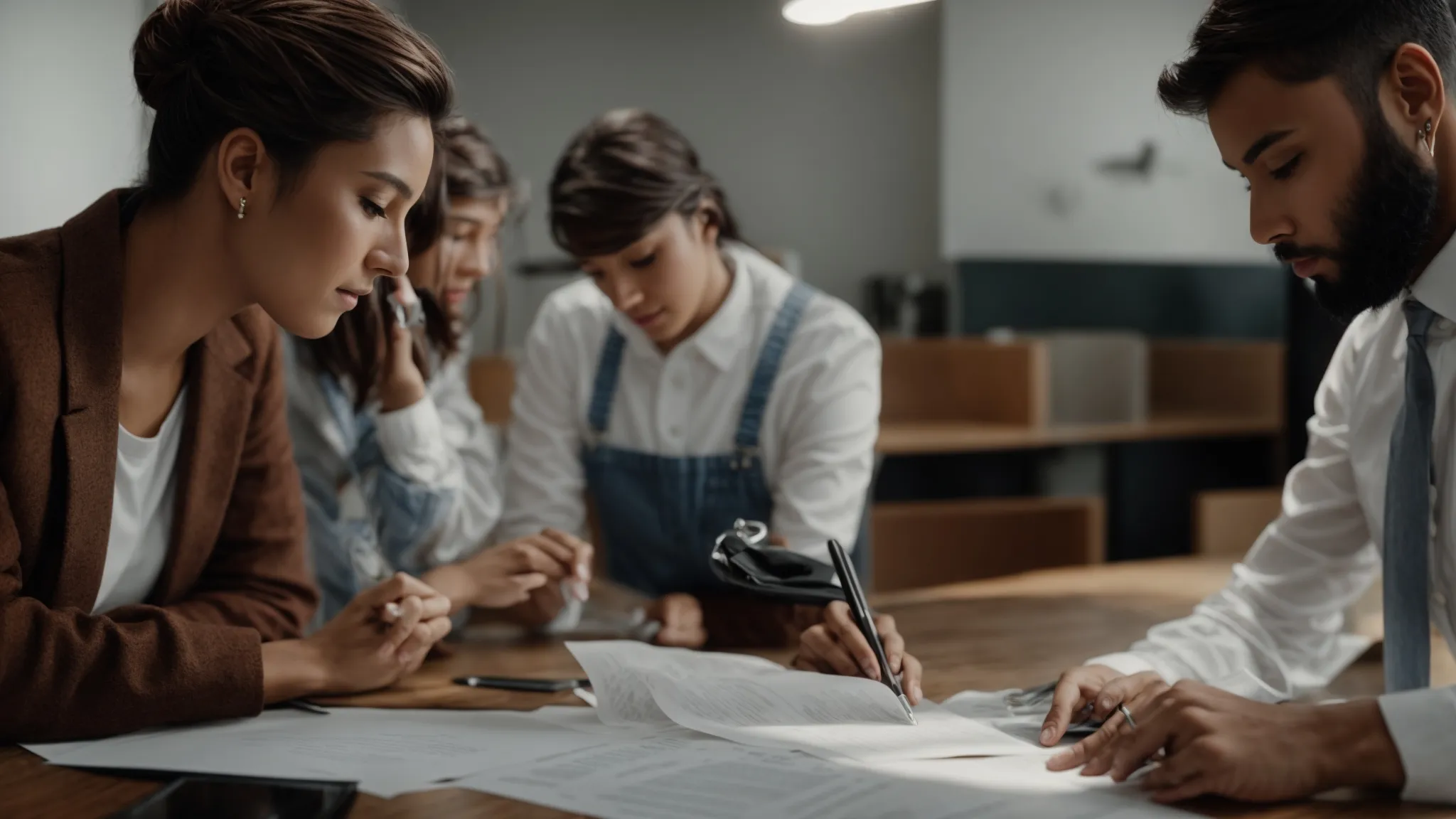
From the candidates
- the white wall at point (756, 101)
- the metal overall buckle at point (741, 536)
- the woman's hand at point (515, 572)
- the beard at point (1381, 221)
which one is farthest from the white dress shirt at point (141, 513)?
the white wall at point (756, 101)

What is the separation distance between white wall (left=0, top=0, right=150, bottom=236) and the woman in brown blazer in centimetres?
50

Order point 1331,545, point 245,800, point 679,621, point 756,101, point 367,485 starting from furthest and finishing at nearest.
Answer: point 756,101 → point 367,485 → point 679,621 → point 1331,545 → point 245,800

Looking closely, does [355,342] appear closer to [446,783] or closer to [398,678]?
[398,678]

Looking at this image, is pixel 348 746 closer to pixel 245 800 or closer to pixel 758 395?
pixel 245 800

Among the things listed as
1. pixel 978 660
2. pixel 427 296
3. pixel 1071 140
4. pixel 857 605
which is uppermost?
pixel 1071 140

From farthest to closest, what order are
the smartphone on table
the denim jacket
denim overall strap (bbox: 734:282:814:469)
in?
denim overall strap (bbox: 734:282:814:469)
the denim jacket
the smartphone on table

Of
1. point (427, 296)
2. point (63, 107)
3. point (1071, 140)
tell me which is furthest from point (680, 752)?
point (1071, 140)

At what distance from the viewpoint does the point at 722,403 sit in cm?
207

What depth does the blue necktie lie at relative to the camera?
127 cm

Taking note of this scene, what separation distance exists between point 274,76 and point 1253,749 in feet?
3.21

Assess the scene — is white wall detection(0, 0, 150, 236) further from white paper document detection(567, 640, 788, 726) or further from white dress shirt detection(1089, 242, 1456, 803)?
white dress shirt detection(1089, 242, 1456, 803)

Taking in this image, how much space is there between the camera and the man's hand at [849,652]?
4.32ft

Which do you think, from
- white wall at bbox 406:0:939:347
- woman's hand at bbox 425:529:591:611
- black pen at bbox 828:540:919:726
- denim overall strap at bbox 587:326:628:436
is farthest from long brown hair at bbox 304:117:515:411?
white wall at bbox 406:0:939:347

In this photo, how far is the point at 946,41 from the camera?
380 centimetres
